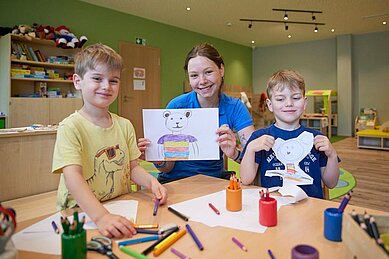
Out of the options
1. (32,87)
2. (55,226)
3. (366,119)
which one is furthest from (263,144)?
(366,119)

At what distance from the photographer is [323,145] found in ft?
3.99

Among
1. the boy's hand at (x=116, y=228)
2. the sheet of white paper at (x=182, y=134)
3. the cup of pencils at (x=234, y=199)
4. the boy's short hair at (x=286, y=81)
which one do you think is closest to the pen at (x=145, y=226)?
the boy's hand at (x=116, y=228)

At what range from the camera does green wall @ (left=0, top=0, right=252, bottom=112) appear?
4574 millimetres

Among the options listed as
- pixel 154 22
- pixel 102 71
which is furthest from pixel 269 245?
pixel 154 22

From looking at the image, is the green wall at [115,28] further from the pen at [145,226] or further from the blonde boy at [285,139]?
the pen at [145,226]

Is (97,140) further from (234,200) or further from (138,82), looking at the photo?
(138,82)

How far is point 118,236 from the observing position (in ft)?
2.57

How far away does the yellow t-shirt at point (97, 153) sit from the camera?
3.32ft

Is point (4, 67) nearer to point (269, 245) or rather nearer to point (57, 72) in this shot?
point (57, 72)

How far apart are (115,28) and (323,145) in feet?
18.0

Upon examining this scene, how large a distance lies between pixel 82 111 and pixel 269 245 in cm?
82

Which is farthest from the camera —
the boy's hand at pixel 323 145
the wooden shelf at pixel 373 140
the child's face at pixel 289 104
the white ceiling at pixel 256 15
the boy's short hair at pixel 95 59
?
the wooden shelf at pixel 373 140

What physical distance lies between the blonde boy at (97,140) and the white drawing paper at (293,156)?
1.71ft

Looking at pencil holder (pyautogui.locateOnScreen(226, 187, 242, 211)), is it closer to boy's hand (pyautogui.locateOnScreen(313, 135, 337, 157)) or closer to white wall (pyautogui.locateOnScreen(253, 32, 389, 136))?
boy's hand (pyautogui.locateOnScreen(313, 135, 337, 157))
